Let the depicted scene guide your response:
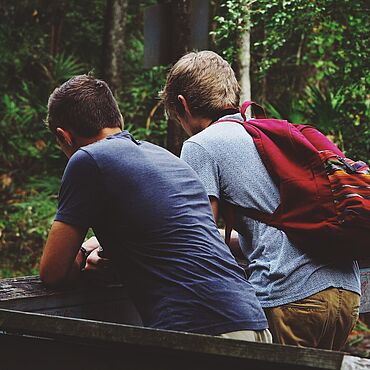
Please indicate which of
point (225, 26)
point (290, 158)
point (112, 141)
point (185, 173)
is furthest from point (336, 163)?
point (225, 26)

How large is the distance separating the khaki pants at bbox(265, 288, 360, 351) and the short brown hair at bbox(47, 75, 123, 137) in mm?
947

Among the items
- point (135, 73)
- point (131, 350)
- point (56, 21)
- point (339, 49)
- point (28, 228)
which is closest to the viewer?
point (131, 350)

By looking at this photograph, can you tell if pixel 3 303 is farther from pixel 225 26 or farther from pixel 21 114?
pixel 21 114

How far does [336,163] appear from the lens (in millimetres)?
3113

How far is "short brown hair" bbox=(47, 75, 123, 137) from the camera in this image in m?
3.00

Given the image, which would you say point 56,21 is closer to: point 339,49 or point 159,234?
point 339,49

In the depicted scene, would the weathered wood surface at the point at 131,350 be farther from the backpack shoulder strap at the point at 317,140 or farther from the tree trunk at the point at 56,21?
the tree trunk at the point at 56,21

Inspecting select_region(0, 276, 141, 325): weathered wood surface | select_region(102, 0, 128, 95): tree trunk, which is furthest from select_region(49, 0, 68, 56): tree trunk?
select_region(0, 276, 141, 325): weathered wood surface

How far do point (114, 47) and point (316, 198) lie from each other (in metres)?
11.6

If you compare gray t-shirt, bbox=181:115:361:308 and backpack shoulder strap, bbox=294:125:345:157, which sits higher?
backpack shoulder strap, bbox=294:125:345:157

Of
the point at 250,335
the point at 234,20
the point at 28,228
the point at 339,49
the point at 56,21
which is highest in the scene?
the point at 234,20

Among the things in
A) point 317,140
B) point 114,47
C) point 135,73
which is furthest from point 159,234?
point 135,73

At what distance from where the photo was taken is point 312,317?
10.0 ft

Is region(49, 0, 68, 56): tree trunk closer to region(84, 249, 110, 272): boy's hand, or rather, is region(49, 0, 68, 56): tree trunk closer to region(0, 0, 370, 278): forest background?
region(0, 0, 370, 278): forest background
